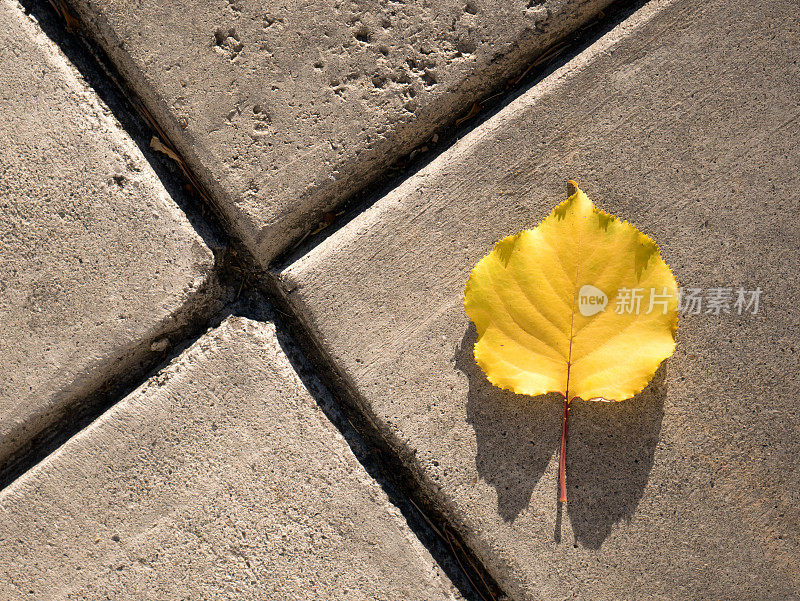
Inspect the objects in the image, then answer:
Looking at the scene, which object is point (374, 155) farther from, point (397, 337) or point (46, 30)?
point (46, 30)

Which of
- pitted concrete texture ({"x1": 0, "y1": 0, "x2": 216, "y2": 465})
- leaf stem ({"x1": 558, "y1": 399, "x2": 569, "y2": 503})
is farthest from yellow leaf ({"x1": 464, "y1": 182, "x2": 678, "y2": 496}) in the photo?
pitted concrete texture ({"x1": 0, "y1": 0, "x2": 216, "y2": 465})

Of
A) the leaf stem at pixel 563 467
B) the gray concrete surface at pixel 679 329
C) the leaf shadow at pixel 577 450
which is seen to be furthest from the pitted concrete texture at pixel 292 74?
the leaf stem at pixel 563 467

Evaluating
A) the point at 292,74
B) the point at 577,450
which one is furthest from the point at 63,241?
the point at 577,450

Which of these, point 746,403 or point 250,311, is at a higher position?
point 250,311

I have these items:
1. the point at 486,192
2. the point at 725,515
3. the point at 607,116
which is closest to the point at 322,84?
the point at 486,192

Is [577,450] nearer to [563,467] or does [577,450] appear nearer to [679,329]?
[563,467]

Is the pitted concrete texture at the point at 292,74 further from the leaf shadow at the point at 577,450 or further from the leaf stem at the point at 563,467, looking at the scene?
the leaf stem at the point at 563,467

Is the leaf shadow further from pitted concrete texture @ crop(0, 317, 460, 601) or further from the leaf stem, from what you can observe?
pitted concrete texture @ crop(0, 317, 460, 601)
